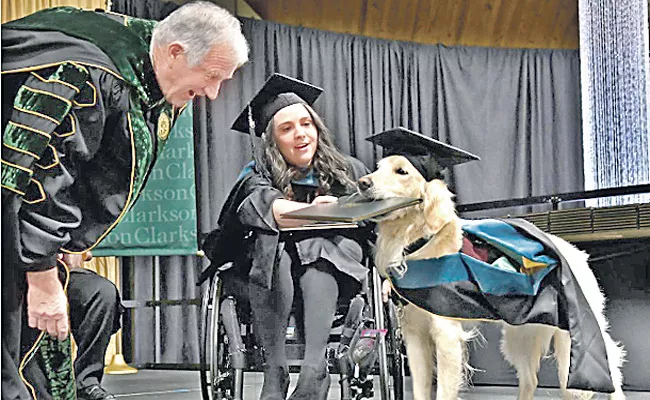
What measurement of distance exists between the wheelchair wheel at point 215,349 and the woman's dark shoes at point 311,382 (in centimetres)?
15

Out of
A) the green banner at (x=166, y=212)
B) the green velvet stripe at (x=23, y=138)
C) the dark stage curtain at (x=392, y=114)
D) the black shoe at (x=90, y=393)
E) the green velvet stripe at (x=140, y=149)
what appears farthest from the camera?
the dark stage curtain at (x=392, y=114)

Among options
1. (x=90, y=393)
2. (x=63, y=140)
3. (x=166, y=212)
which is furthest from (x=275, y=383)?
(x=63, y=140)

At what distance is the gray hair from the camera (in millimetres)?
1846

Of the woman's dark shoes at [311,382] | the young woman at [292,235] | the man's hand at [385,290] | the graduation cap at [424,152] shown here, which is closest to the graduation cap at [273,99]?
the young woman at [292,235]

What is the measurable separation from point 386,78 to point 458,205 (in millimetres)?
444

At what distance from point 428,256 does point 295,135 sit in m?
0.41

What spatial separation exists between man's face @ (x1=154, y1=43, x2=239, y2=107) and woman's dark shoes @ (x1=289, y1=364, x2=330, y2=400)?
623 mm

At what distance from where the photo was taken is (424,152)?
209 cm

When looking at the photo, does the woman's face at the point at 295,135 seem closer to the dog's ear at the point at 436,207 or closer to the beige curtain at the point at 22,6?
the dog's ear at the point at 436,207

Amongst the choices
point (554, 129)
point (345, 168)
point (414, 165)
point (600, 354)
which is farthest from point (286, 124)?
point (554, 129)

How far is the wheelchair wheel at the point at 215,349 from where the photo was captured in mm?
2070

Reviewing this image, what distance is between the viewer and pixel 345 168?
7.15ft

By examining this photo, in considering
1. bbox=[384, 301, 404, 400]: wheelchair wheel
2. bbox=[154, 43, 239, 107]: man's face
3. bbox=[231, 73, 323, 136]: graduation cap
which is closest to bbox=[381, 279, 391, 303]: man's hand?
bbox=[384, 301, 404, 400]: wheelchair wheel

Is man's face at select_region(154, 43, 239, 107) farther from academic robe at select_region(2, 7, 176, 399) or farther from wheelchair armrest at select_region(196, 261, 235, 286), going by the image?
wheelchair armrest at select_region(196, 261, 235, 286)
